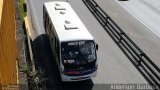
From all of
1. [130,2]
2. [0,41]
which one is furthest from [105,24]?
[0,41]

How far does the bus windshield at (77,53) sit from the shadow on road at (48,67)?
5.68 ft

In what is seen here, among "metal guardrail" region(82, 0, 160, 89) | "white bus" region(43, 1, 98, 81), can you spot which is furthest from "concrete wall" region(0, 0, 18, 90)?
"metal guardrail" region(82, 0, 160, 89)

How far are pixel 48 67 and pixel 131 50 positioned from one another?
6.25m

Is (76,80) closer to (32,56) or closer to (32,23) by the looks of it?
(32,56)

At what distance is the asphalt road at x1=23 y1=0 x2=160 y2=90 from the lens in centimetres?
1963

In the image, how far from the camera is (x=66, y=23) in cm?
2020

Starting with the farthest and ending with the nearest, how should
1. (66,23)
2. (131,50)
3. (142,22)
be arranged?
(142,22), (131,50), (66,23)

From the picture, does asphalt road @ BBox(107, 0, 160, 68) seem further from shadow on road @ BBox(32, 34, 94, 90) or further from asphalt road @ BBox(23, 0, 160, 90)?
shadow on road @ BBox(32, 34, 94, 90)

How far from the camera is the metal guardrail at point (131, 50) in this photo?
19639 millimetres

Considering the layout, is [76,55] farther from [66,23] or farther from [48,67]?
[48,67]

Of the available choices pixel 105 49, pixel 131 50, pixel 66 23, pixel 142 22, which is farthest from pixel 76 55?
pixel 142 22

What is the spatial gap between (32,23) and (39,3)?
5.50m

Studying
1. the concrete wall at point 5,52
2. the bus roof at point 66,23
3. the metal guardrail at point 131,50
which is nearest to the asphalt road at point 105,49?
the metal guardrail at point 131,50

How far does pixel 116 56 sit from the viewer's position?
2255cm
